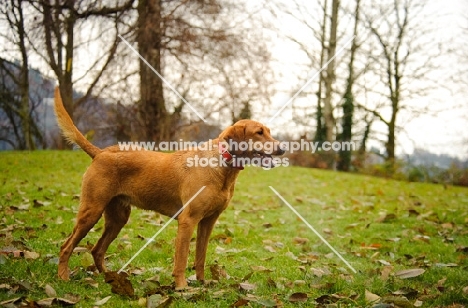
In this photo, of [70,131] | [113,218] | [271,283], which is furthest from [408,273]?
[70,131]

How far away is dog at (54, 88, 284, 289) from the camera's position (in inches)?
186

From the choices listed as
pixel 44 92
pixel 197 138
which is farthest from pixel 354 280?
pixel 44 92

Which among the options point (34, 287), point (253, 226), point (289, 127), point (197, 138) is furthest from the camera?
point (289, 127)

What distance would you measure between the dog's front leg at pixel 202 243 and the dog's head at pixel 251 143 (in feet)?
2.57

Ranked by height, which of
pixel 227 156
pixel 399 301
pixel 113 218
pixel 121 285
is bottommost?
pixel 399 301

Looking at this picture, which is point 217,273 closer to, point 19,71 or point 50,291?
point 50,291

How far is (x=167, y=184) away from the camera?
5.07 m

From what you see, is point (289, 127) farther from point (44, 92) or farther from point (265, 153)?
point (265, 153)

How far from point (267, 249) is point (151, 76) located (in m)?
13.7

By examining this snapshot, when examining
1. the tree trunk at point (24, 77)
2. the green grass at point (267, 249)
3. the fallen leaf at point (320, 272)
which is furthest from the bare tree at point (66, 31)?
the fallen leaf at point (320, 272)

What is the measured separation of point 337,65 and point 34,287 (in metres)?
26.3

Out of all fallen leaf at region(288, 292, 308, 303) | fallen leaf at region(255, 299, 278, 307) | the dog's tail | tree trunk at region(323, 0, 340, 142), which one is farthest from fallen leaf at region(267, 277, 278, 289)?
tree trunk at region(323, 0, 340, 142)

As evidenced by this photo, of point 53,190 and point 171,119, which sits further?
point 171,119

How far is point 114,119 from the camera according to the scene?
20.2 meters
